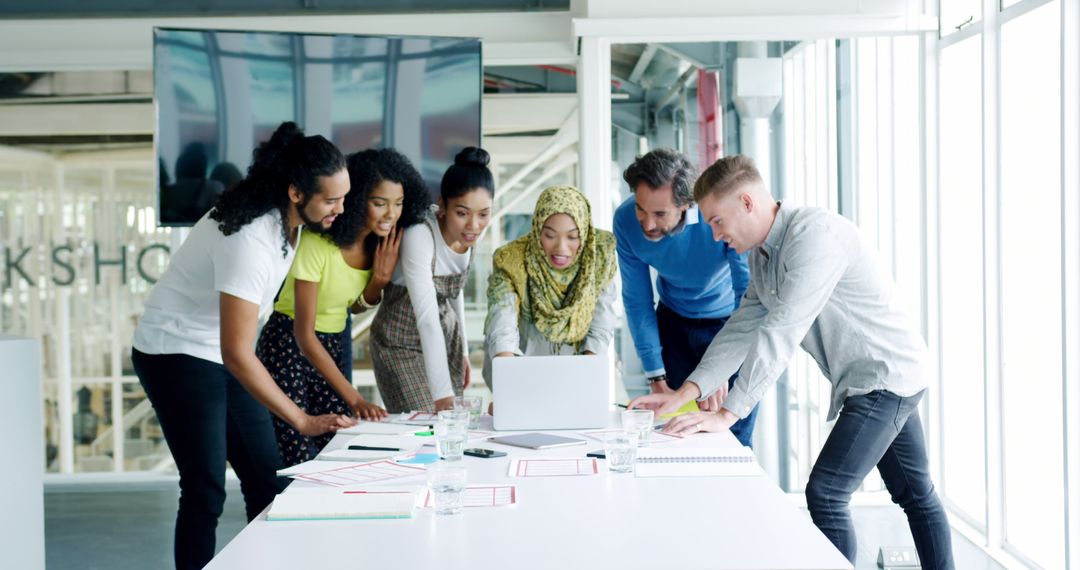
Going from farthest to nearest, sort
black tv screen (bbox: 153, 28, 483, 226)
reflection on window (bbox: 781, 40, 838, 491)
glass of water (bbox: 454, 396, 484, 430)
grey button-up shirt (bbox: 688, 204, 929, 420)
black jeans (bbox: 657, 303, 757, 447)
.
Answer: reflection on window (bbox: 781, 40, 838, 491) < black tv screen (bbox: 153, 28, 483, 226) < black jeans (bbox: 657, 303, 757, 447) < glass of water (bbox: 454, 396, 484, 430) < grey button-up shirt (bbox: 688, 204, 929, 420)

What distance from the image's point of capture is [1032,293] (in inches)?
137

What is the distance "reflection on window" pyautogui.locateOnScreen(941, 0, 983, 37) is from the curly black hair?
7.09ft

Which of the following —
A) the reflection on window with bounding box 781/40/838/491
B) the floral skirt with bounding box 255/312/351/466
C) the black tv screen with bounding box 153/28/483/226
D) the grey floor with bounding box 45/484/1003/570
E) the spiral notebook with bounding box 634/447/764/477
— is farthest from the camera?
the reflection on window with bounding box 781/40/838/491

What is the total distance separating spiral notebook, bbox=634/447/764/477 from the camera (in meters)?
2.09

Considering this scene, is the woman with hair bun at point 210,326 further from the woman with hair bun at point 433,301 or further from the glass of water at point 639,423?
the glass of water at point 639,423

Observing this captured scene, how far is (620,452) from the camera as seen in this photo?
210 centimetres

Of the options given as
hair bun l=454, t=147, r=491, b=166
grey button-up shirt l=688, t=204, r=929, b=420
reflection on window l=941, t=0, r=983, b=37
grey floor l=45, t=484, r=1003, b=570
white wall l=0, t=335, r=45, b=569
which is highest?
reflection on window l=941, t=0, r=983, b=37

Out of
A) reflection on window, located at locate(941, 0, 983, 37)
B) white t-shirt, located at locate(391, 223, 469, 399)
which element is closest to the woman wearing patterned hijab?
white t-shirt, located at locate(391, 223, 469, 399)

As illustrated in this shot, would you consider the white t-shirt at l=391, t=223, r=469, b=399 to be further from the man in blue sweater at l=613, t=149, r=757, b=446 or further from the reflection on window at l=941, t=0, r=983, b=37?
the reflection on window at l=941, t=0, r=983, b=37

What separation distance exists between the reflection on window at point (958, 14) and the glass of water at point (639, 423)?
7.66ft

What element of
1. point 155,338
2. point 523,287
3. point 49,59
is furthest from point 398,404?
point 49,59

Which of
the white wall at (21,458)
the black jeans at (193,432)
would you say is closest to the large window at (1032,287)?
the black jeans at (193,432)

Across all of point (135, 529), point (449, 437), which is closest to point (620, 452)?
point (449, 437)

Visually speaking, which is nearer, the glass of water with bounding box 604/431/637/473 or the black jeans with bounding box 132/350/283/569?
the glass of water with bounding box 604/431/637/473
